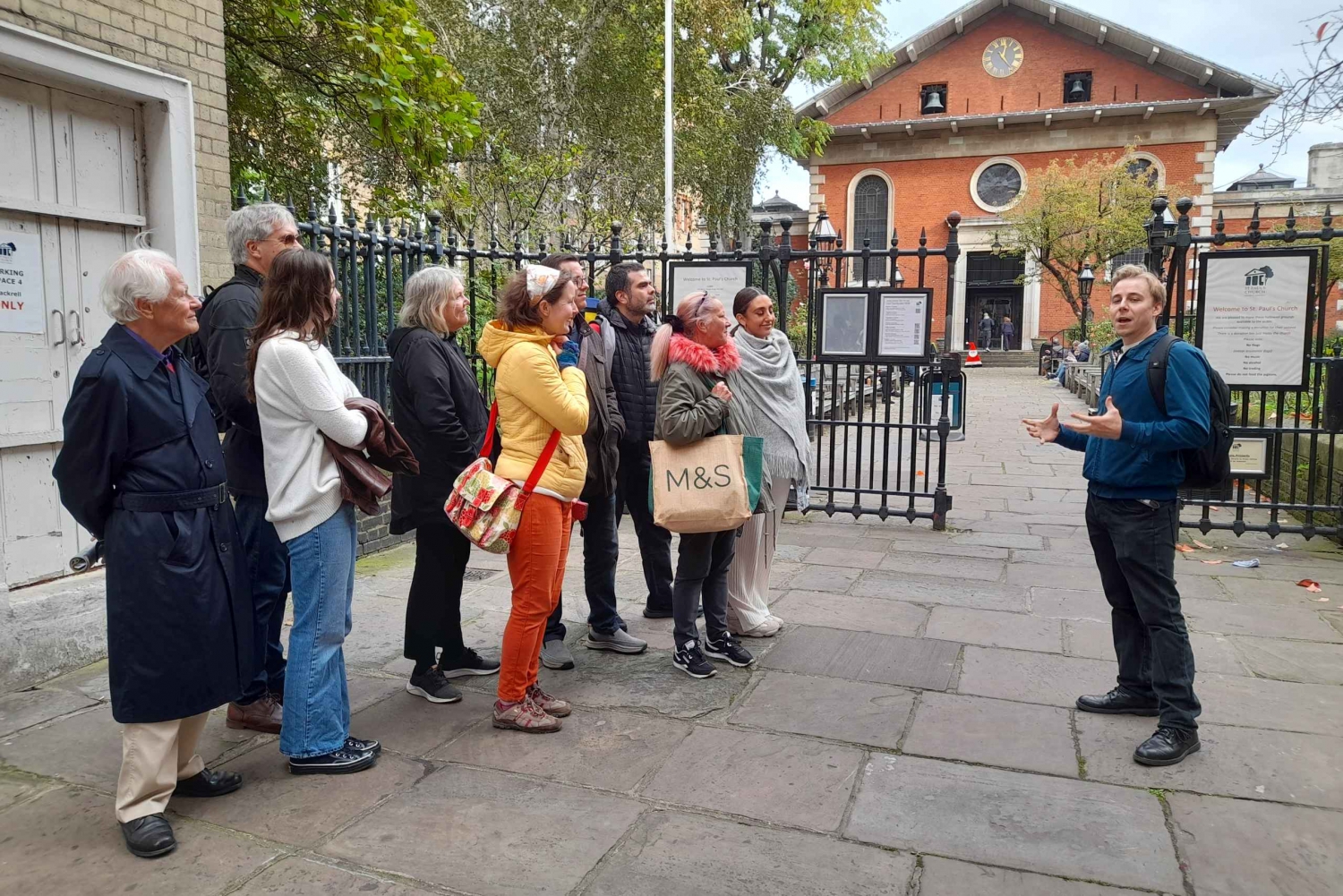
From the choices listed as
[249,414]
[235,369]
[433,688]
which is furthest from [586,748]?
[235,369]

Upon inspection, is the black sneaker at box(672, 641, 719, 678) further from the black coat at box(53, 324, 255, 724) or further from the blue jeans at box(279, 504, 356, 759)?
the black coat at box(53, 324, 255, 724)

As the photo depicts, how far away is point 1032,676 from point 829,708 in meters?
1.08

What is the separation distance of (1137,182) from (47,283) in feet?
109

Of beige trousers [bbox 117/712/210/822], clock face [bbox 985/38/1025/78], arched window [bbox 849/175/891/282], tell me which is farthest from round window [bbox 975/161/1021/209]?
beige trousers [bbox 117/712/210/822]

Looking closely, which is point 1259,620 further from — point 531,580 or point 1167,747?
point 531,580

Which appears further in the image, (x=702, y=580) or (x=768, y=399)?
(x=768, y=399)

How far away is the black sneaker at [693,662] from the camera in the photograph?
4234 mm

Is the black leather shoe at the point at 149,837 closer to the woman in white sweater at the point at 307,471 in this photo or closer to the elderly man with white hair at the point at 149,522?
the elderly man with white hair at the point at 149,522

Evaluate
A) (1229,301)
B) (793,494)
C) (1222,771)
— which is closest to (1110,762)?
(1222,771)

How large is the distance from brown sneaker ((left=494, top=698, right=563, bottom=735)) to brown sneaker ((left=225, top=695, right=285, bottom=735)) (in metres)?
0.87

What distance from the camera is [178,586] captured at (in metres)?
2.78

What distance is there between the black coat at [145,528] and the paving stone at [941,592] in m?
3.92

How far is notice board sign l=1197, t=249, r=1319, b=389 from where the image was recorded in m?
6.54

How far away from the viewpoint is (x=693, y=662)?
4.25 m
